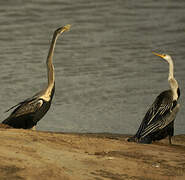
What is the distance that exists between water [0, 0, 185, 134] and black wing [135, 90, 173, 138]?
1534 mm

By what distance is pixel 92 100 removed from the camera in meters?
12.7

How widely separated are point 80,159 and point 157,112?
10.3 feet

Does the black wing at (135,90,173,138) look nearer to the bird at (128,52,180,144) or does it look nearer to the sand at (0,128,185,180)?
the bird at (128,52,180,144)

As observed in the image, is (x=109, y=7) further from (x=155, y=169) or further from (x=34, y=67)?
(x=155, y=169)

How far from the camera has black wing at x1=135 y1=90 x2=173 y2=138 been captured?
31.8 feet

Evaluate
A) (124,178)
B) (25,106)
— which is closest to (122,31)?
(25,106)

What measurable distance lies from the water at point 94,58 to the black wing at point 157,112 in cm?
153

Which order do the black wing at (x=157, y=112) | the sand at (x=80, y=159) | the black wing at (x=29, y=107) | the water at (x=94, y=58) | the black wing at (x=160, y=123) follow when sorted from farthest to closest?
the water at (x=94, y=58) < the black wing at (x=29, y=107) < the black wing at (x=157, y=112) < the black wing at (x=160, y=123) < the sand at (x=80, y=159)

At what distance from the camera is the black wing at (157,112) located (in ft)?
31.8

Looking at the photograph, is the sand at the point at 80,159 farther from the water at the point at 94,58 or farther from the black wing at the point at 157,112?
the water at the point at 94,58

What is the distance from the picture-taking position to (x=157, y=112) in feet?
32.3

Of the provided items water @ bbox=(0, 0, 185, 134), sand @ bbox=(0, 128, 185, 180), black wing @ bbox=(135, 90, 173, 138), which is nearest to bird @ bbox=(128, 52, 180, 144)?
black wing @ bbox=(135, 90, 173, 138)

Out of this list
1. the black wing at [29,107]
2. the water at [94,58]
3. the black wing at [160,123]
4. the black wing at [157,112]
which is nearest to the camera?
the black wing at [160,123]

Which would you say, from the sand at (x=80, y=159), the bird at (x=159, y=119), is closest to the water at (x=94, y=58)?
the bird at (x=159, y=119)
